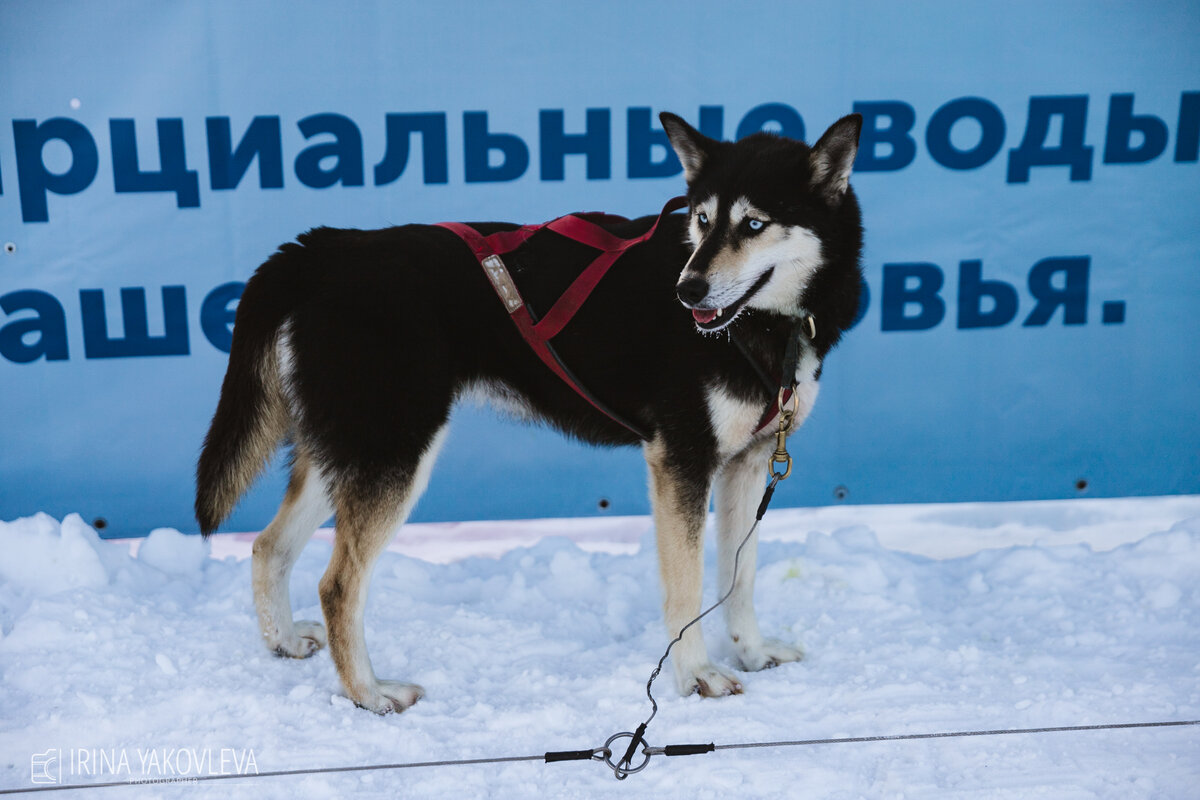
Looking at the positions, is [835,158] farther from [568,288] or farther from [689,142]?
[568,288]

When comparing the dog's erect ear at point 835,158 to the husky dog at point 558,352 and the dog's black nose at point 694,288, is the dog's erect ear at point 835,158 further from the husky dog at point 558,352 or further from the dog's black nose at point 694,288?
the dog's black nose at point 694,288

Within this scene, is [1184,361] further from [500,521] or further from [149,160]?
[149,160]

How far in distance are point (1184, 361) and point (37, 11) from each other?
13.9 feet

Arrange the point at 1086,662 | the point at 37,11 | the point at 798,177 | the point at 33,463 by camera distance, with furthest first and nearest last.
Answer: the point at 33,463 < the point at 37,11 < the point at 1086,662 < the point at 798,177

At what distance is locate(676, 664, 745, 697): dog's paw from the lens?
2180 millimetres

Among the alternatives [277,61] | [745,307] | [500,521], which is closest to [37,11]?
[277,61]

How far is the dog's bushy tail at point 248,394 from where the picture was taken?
82.7 inches

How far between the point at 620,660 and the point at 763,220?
126 cm

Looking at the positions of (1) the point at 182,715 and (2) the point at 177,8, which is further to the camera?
(2) the point at 177,8

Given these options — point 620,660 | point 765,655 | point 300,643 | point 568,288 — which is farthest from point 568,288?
point 300,643

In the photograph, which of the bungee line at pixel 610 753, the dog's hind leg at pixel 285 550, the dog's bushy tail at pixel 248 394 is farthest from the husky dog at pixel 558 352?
the bungee line at pixel 610 753

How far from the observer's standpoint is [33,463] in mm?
3055

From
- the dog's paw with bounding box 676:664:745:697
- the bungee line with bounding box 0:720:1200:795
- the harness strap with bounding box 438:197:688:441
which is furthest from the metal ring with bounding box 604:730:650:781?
the harness strap with bounding box 438:197:688:441

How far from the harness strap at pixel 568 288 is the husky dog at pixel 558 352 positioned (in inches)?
1.0
